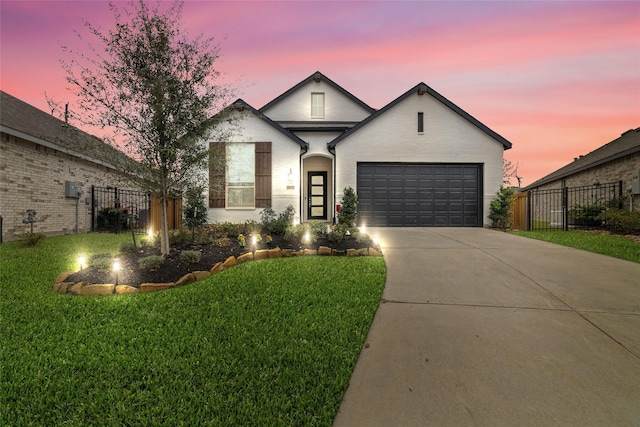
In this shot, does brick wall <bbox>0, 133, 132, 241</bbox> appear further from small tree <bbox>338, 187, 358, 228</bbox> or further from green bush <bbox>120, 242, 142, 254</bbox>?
small tree <bbox>338, 187, 358, 228</bbox>

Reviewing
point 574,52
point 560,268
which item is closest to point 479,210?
point 574,52

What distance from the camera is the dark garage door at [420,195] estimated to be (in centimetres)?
1201

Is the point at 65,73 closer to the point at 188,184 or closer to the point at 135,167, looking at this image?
the point at 135,167

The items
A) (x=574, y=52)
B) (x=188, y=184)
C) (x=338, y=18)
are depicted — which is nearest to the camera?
(x=188, y=184)

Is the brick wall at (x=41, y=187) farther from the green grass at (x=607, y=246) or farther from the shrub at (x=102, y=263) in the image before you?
the green grass at (x=607, y=246)

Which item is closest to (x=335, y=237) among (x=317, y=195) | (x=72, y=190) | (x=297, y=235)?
(x=297, y=235)

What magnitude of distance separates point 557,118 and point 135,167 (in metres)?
17.5

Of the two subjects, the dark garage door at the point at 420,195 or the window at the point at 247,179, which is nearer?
the window at the point at 247,179

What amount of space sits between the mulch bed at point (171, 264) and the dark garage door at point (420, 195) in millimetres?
5285

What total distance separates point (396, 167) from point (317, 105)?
6152mm

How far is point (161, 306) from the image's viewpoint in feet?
11.8

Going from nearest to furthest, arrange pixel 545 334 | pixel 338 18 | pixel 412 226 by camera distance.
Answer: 1. pixel 545 334
2. pixel 338 18
3. pixel 412 226

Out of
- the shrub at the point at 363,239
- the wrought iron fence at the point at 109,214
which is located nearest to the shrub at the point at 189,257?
the shrub at the point at 363,239

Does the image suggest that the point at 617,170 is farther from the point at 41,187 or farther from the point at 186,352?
the point at 41,187
